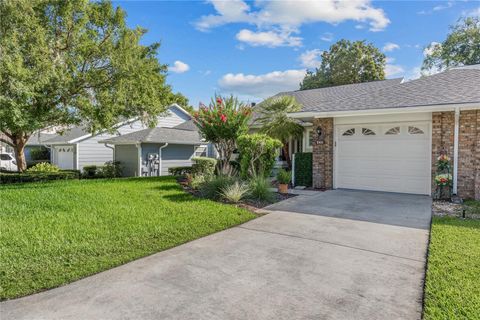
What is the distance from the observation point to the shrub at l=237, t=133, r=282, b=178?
9508 mm

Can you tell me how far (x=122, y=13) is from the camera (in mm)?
12539

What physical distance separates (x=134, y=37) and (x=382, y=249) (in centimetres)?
1252

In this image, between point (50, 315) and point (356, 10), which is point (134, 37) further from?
point (50, 315)

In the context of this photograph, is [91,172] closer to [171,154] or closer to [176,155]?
[171,154]

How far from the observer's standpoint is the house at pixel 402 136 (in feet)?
28.5

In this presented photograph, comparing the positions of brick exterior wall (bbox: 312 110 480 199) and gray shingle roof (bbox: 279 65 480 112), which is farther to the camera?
gray shingle roof (bbox: 279 65 480 112)

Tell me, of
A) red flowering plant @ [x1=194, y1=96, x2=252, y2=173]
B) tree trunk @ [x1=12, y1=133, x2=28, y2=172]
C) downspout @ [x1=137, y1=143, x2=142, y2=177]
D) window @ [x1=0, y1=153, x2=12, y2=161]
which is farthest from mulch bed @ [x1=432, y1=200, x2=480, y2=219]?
window @ [x1=0, y1=153, x2=12, y2=161]

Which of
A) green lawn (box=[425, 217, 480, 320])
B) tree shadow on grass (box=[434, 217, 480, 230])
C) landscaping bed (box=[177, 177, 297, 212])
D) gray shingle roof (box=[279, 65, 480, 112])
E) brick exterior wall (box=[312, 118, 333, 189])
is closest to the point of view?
green lawn (box=[425, 217, 480, 320])

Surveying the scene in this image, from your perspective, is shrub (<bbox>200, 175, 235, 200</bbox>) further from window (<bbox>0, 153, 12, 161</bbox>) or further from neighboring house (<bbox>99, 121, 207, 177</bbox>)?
window (<bbox>0, 153, 12, 161</bbox>)

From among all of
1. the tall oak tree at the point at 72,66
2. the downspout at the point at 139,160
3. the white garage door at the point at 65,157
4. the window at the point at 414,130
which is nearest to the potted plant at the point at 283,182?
the window at the point at 414,130

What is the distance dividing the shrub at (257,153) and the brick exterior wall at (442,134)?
15.2ft

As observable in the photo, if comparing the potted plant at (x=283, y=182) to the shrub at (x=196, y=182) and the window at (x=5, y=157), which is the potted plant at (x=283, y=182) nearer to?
the shrub at (x=196, y=182)

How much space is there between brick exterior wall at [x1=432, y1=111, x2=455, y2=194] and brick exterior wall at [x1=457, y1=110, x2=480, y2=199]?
0.22 metres

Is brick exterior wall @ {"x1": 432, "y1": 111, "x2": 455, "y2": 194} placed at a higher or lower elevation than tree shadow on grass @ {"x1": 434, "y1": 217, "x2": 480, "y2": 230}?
higher
